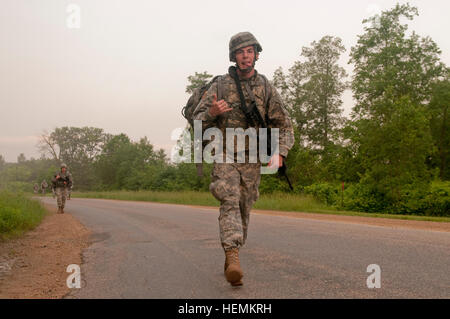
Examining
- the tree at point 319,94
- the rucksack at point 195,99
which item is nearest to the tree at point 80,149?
the tree at point 319,94

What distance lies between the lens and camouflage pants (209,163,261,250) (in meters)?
3.92

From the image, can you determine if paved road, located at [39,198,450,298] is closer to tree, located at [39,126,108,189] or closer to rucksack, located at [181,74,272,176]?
rucksack, located at [181,74,272,176]

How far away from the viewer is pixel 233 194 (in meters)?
4.07

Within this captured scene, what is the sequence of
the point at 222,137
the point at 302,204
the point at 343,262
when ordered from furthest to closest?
the point at 302,204
the point at 343,262
the point at 222,137

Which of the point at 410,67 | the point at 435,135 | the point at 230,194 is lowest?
the point at 230,194

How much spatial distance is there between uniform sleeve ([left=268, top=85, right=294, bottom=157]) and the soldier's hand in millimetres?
576

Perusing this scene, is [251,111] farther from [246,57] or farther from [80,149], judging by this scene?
[80,149]

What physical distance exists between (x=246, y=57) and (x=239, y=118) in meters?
A: 0.64

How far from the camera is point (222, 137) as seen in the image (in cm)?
428

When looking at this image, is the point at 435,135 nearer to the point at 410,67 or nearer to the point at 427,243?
the point at 410,67

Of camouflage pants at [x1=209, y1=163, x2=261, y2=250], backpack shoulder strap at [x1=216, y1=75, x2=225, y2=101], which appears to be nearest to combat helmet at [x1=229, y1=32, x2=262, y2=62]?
backpack shoulder strap at [x1=216, y1=75, x2=225, y2=101]

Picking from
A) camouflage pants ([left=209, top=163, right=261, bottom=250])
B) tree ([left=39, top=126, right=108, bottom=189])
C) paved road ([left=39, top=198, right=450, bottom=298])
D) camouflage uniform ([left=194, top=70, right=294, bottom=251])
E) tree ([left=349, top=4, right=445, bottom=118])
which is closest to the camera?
paved road ([left=39, top=198, right=450, bottom=298])

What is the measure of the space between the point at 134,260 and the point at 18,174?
1529 centimetres
